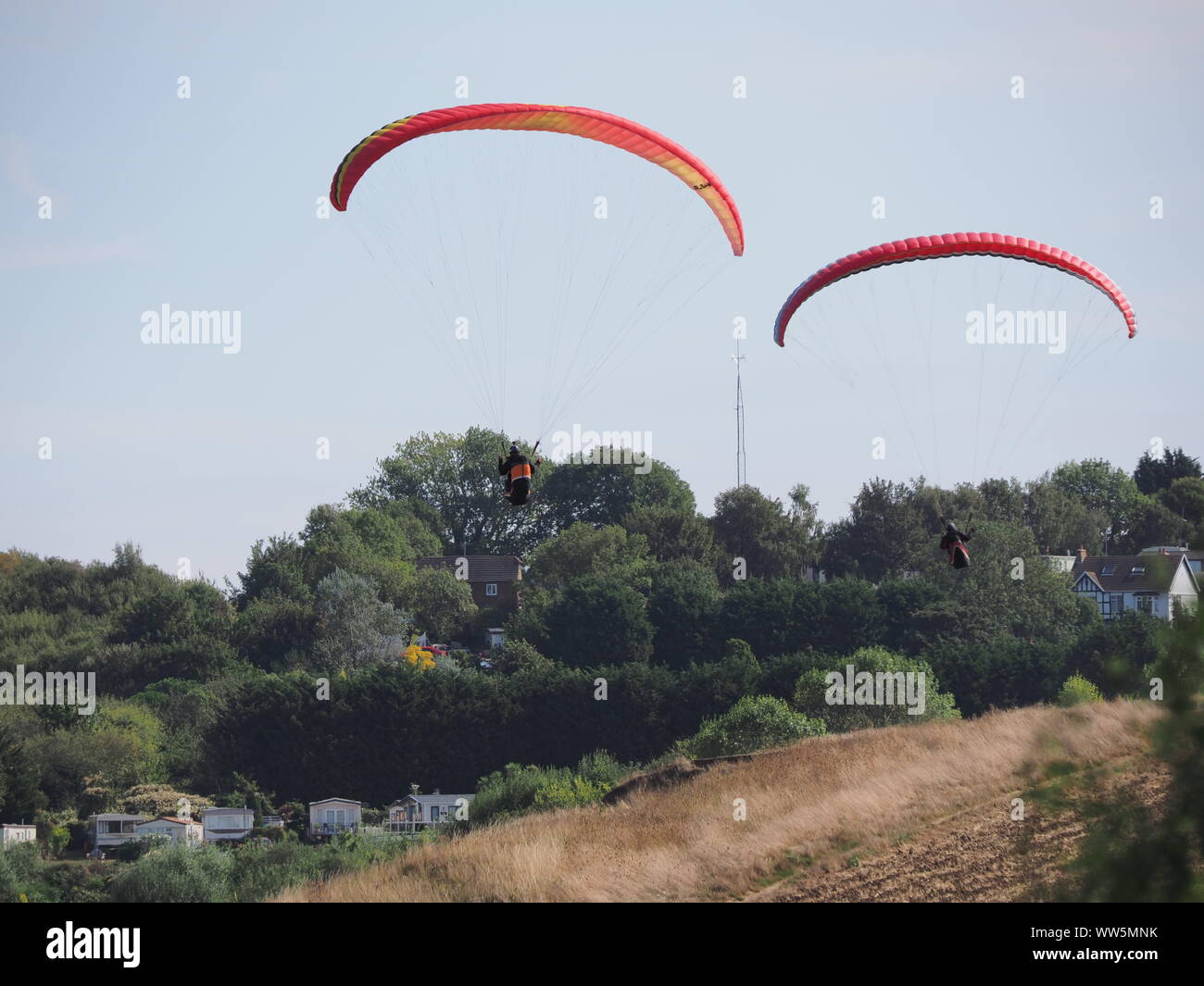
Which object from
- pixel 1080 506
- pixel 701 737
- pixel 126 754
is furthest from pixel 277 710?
pixel 1080 506

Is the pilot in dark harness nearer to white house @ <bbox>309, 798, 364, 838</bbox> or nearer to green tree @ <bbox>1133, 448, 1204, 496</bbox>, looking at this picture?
white house @ <bbox>309, 798, 364, 838</bbox>

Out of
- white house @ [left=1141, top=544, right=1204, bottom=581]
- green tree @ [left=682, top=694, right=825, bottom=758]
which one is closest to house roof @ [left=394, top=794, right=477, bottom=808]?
green tree @ [left=682, top=694, right=825, bottom=758]

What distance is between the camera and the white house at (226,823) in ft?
209

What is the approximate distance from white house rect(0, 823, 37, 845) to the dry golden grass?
118ft

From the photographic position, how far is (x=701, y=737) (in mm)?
57219

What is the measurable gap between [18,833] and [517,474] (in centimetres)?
4422

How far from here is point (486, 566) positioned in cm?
12319

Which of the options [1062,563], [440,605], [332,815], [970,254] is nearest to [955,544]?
[970,254]

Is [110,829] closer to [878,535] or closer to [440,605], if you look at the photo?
[440,605]

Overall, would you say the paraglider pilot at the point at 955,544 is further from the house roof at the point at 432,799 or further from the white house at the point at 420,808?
the house roof at the point at 432,799

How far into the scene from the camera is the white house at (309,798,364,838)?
6588 centimetres

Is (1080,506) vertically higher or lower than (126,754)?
higher
